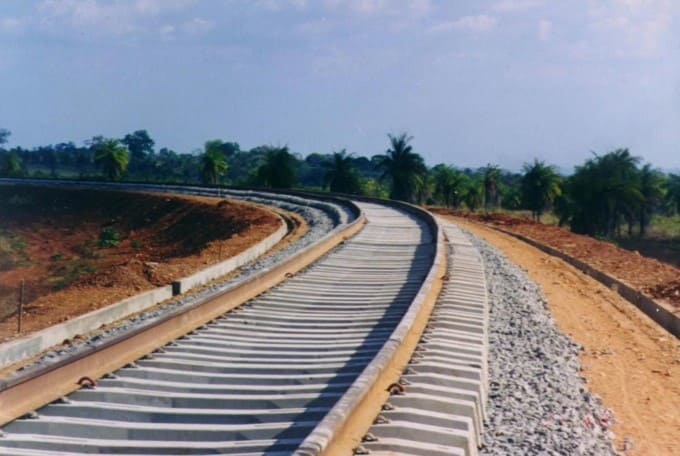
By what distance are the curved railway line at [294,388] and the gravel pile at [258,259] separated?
79 cm

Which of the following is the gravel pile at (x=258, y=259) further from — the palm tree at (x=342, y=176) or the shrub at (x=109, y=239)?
the palm tree at (x=342, y=176)

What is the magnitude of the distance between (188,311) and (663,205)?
2865 inches

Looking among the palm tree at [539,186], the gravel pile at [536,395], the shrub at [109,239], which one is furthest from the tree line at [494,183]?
the gravel pile at [536,395]

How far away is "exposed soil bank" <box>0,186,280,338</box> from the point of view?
16266 mm

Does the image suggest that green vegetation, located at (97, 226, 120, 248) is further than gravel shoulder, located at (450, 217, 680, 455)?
Yes

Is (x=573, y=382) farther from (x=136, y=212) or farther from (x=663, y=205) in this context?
(x=663, y=205)

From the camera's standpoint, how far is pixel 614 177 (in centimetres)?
4934

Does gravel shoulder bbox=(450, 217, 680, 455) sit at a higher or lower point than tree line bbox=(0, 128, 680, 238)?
lower

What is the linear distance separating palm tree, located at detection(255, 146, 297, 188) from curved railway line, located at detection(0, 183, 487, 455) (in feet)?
Result: 151

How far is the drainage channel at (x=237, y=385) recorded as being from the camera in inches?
220

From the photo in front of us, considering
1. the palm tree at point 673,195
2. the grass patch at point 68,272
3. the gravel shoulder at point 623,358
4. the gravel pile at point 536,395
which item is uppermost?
the palm tree at point 673,195

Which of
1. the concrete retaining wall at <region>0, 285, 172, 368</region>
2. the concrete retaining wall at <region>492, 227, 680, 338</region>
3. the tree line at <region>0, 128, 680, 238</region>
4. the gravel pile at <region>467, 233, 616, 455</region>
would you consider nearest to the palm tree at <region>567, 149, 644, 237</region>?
the tree line at <region>0, 128, 680, 238</region>

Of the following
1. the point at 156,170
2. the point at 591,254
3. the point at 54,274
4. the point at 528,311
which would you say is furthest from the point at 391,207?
the point at 156,170

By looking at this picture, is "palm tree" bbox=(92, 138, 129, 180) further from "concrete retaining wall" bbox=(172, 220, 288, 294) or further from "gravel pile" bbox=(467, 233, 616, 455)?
"gravel pile" bbox=(467, 233, 616, 455)
